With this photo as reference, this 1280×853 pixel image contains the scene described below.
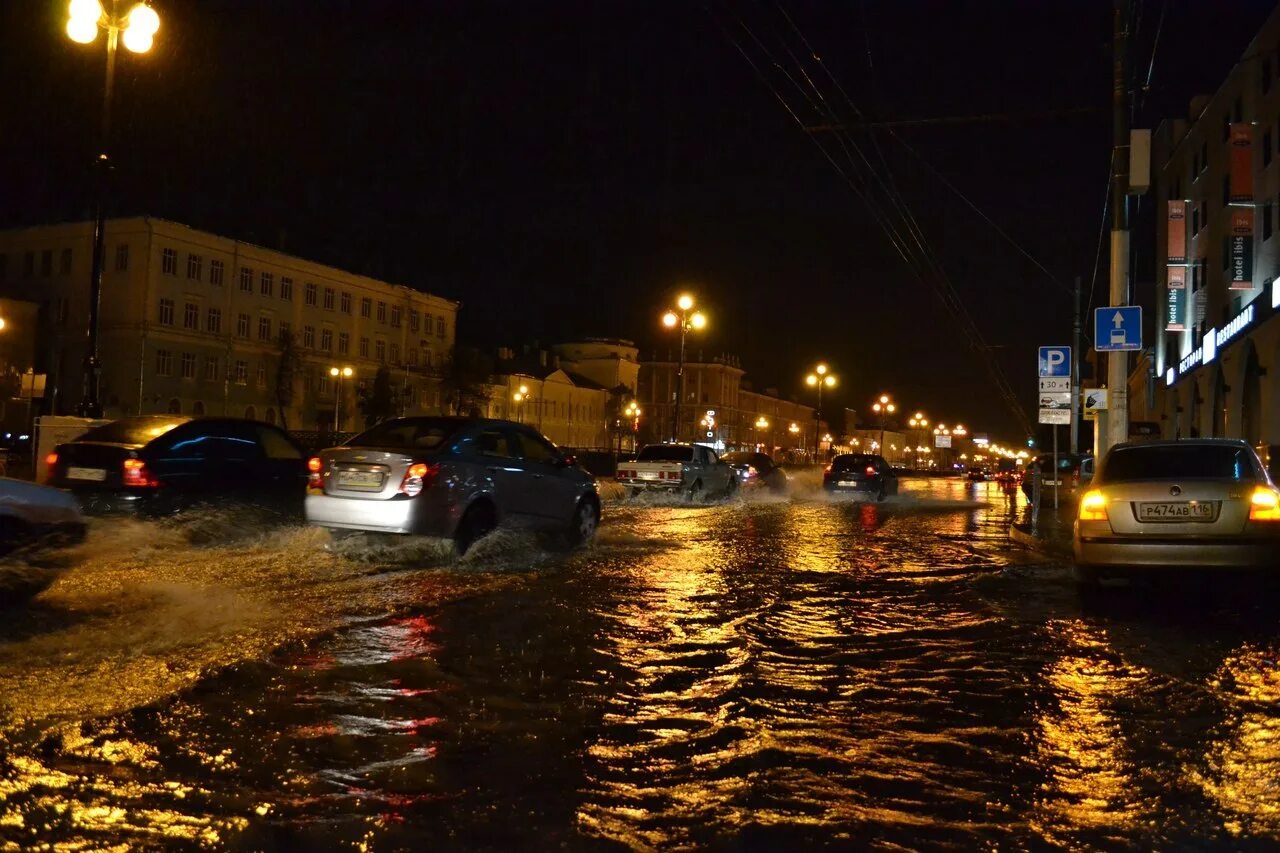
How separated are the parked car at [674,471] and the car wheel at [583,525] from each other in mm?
11176

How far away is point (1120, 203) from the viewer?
15.9 metres

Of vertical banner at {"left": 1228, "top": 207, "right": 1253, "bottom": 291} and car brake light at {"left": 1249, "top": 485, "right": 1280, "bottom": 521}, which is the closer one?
car brake light at {"left": 1249, "top": 485, "right": 1280, "bottom": 521}

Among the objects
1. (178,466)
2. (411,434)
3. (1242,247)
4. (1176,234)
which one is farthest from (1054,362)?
(1176,234)

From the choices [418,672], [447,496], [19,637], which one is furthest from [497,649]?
[447,496]

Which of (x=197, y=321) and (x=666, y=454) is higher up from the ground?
(x=197, y=321)

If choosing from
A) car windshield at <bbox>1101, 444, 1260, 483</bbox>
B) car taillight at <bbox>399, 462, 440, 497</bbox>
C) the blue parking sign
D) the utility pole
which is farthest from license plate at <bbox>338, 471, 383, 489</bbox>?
the blue parking sign

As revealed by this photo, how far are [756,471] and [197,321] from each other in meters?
43.9

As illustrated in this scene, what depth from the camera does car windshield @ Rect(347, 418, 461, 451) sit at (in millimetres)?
10961

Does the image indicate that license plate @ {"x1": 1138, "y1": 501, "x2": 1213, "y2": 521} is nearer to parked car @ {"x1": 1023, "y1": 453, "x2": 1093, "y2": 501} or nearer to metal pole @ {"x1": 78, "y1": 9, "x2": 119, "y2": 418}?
parked car @ {"x1": 1023, "y1": 453, "x2": 1093, "y2": 501}

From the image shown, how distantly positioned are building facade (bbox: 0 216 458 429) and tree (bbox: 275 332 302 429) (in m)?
Result: 0.09

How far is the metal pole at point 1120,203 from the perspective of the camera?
15398mm

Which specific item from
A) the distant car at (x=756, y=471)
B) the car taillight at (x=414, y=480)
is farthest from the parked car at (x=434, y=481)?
the distant car at (x=756, y=471)

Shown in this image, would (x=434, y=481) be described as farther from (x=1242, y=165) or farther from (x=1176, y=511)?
(x=1242, y=165)

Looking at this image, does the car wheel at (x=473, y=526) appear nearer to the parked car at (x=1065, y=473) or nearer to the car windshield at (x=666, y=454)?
the parked car at (x=1065, y=473)
